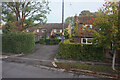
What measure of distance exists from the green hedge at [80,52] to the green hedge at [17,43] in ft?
17.7

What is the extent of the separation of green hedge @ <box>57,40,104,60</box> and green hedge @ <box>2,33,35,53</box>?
539cm

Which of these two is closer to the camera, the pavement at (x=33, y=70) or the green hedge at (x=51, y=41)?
the pavement at (x=33, y=70)

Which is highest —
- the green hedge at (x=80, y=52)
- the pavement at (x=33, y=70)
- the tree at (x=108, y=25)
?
the tree at (x=108, y=25)

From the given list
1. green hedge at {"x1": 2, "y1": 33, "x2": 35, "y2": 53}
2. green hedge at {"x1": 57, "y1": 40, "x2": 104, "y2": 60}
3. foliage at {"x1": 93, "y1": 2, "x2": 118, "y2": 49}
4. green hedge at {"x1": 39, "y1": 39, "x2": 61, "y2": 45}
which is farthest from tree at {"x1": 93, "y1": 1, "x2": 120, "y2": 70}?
green hedge at {"x1": 39, "y1": 39, "x2": 61, "y2": 45}

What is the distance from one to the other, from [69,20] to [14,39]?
46.9 metres

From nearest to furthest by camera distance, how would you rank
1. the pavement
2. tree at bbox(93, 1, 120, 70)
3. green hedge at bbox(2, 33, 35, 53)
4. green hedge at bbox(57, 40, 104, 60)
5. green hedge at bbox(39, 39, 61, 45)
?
the pavement → tree at bbox(93, 1, 120, 70) → green hedge at bbox(57, 40, 104, 60) → green hedge at bbox(2, 33, 35, 53) → green hedge at bbox(39, 39, 61, 45)

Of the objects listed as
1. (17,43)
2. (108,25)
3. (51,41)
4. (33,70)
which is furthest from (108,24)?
(51,41)

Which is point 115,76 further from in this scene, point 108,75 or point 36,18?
point 36,18

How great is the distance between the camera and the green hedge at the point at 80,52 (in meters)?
9.52

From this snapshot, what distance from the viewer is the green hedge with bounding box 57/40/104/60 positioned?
952cm

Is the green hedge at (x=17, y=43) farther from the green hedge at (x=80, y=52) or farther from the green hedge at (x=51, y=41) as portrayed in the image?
the green hedge at (x=51, y=41)

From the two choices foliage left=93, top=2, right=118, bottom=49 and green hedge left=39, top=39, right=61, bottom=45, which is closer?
foliage left=93, top=2, right=118, bottom=49

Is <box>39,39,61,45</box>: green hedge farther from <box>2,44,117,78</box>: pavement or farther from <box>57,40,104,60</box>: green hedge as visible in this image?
<box>2,44,117,78</box>: pavement

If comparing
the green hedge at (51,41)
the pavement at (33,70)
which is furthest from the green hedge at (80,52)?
the green hedge at (51,41)
